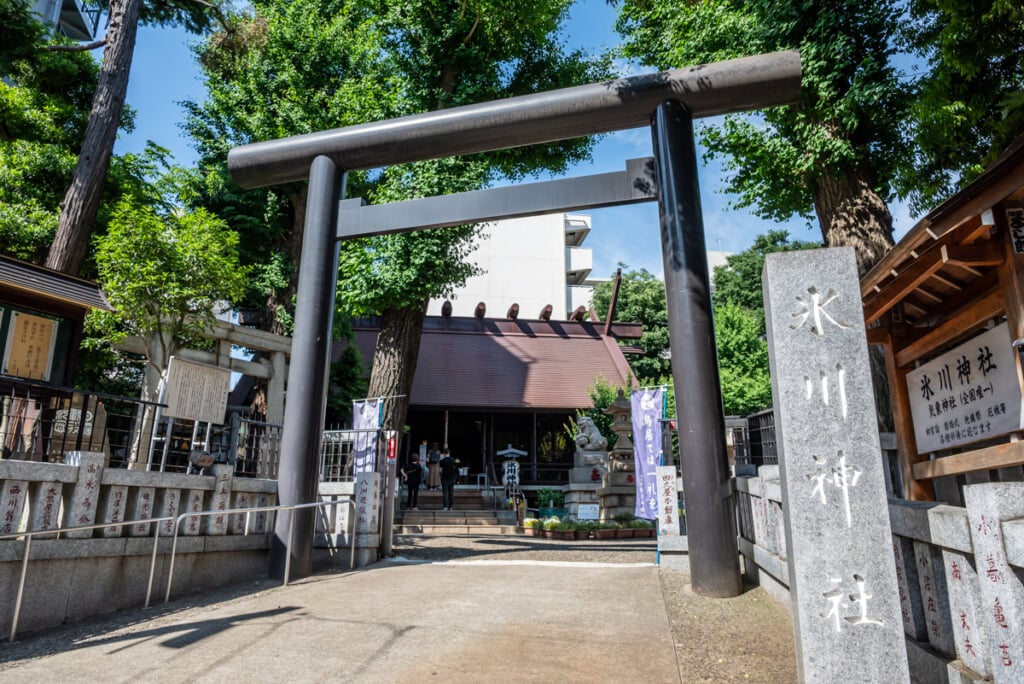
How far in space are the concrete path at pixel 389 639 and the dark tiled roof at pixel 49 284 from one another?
4.96m

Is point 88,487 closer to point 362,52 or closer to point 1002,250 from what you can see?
point 1002,250

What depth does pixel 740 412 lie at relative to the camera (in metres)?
23.5

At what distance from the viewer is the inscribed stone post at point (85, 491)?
236 inches

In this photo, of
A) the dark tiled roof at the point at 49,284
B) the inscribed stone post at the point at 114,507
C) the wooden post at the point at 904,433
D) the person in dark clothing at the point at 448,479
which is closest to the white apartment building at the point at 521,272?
the person in dark clothing at the point at 448,479

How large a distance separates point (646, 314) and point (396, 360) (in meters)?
18.5

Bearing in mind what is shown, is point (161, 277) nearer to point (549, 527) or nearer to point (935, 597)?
point (549, 527)

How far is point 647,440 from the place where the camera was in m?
11.6

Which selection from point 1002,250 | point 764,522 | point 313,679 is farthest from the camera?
point 764,522

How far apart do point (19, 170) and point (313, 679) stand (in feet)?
42.1

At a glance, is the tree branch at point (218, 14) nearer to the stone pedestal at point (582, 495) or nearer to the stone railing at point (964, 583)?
the stone pedestal at point (582, 495)

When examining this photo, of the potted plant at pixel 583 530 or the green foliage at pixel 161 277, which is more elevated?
the green foliage at pixel 161 277

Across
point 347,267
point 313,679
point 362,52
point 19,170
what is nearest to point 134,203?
point 19,170

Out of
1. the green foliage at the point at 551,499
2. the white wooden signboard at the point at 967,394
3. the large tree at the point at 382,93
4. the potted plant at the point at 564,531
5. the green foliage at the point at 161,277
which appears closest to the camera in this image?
the white wooden signboard at the point at 967,394

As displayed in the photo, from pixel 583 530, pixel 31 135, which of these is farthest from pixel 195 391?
pixel 31 135
